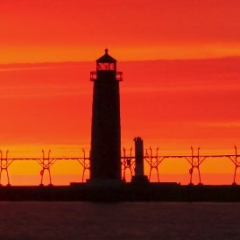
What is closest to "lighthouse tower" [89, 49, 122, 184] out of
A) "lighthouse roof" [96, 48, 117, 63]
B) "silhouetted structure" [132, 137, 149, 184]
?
"lighthouse roof" [96, 48, 117, 63]

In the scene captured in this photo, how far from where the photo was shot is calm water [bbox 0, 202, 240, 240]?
118m

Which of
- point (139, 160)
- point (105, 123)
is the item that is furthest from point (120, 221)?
point (139, 160)

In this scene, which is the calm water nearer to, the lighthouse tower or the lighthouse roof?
the lighthouse tower

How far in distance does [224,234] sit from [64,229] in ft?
28.7

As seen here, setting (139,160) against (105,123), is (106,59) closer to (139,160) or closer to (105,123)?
(105,123)

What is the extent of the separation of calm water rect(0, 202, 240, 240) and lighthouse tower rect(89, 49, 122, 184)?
2.49 meters

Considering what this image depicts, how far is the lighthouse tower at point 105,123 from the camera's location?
132 meters

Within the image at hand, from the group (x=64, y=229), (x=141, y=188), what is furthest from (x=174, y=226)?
(x=141, y=188)

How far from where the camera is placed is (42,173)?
15912 cm

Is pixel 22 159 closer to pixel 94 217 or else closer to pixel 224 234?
pixel 94 217

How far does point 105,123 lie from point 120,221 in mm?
7214

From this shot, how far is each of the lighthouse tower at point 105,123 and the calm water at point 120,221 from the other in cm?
249

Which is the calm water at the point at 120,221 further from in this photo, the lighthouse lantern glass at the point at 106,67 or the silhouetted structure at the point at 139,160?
the lighthouse lantern glass at the point at 106,67

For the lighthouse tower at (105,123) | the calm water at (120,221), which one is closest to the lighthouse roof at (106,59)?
Answer: the lighthouse tower at (105,123)
